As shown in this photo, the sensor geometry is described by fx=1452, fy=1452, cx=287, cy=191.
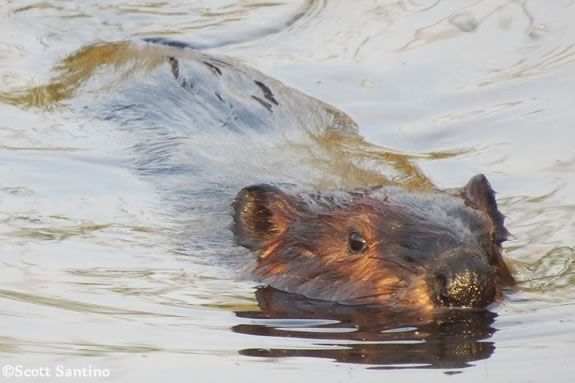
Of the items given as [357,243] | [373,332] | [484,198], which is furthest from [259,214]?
[373,332]

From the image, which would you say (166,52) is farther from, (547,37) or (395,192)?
(395,192)

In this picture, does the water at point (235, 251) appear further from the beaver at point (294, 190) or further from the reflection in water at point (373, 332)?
the beaver at point (294, 190)

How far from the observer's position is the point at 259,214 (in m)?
5.91

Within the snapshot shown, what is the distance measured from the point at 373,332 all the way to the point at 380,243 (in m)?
0.53

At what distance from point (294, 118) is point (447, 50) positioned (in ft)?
6.72

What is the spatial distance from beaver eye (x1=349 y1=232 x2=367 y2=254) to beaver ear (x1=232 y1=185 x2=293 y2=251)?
40 centimetres

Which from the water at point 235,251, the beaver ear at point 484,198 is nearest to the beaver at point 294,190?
the beaver ear at point 484,198

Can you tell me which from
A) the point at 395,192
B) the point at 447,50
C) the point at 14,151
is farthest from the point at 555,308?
the point at 447,50

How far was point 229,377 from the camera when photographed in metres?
4.41

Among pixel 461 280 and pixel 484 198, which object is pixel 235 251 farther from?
pixel 461 280

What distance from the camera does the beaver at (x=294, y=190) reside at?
17.4ft

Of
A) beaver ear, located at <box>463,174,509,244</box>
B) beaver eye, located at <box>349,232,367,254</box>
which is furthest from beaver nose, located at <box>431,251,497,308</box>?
beaver ear, located at <box>463,174,509,244</box>

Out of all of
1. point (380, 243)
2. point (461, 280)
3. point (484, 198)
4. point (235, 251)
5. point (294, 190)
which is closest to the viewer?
point (461, 280)

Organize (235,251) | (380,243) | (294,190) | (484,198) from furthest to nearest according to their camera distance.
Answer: (294,190), (235,251), (484,198), (380,243)
